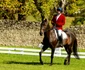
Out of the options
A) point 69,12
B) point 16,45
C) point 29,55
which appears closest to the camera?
point 29,55

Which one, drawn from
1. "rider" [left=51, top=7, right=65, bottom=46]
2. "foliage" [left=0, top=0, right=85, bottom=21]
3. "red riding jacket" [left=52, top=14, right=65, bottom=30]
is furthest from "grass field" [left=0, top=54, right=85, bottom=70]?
"foliage" [left=0, top=0, right=85, bottom=21]

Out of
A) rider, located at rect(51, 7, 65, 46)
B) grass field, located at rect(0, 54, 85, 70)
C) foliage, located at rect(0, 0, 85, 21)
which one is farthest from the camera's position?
foliage, located at rect(0, 0, 85, 21)

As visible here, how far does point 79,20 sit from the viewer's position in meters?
49.5

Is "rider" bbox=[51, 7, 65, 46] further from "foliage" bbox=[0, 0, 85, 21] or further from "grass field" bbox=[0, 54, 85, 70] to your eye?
"foliage" bbox=[0, 0, 85, 21]

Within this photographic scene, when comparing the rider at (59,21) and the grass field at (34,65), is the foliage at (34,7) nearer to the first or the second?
the grass field at (34,65)

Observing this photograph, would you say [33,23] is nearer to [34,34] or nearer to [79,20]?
[34,34]

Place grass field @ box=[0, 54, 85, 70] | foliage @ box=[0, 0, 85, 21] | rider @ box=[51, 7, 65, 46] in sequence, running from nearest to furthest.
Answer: grass field @ box=[0, 54, 85, 70], rider @ box=[51, 7, 65, 46], foliage @ box=[0, 0, 85, 21]

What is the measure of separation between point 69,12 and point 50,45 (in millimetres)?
24923

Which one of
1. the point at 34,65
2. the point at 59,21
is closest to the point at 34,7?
the point at 59,21

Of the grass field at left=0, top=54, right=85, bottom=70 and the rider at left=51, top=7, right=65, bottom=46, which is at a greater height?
the rider at left=51, top=7, right=65, bottom=46

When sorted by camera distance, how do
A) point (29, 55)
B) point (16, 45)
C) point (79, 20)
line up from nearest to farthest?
point (29, 55)
point (16, 45)
point (79, 20)

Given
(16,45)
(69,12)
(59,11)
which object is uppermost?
(59,11)

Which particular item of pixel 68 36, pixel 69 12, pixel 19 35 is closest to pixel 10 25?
pixel 19 35

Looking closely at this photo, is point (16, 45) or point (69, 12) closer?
point (16, 45)
